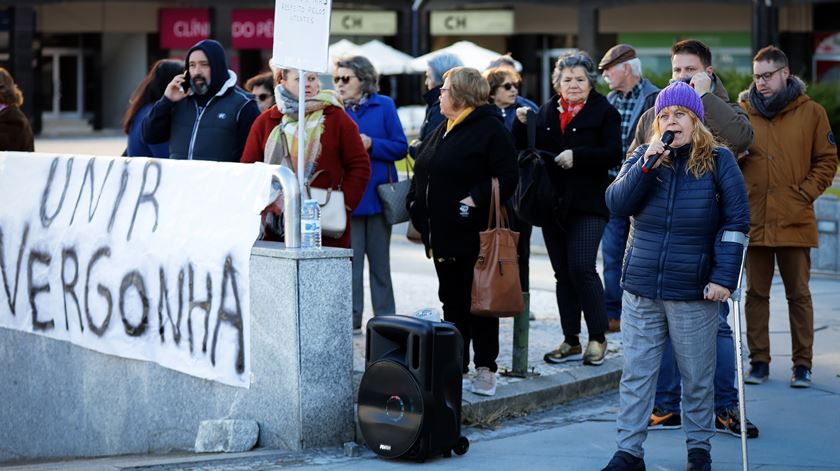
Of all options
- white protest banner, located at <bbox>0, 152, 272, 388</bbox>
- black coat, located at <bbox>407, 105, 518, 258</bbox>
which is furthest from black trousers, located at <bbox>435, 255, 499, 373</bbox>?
white protest banner, located at <bbox>0, 152, 272, 388</bbox>

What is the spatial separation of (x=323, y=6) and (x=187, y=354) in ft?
6.66

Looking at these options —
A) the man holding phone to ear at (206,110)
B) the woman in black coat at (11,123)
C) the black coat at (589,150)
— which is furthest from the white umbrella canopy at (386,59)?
the black coat at (589,150)

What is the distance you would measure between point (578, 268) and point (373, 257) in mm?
1672

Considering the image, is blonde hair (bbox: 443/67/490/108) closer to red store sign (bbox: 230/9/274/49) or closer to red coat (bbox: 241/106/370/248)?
red coat (bbox: 241/106/370/248)

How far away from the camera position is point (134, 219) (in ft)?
25.2

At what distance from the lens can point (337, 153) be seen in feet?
25.8

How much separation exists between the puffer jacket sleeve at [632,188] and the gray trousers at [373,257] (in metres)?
3.35

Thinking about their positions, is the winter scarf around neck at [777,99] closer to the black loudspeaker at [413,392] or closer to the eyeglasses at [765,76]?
the eyeglasses at [765,76]

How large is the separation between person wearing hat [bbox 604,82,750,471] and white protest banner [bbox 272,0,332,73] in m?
1.78

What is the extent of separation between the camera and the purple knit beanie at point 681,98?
5875 millimetres

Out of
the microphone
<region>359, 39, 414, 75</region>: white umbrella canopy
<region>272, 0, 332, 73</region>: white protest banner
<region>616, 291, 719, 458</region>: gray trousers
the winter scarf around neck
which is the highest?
<region>359, 39, 414, 75</region>: white umbrella canopy

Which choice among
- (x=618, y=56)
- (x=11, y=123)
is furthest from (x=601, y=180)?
(x=11, y=123)

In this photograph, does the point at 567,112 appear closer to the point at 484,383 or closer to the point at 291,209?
the point at 484,383

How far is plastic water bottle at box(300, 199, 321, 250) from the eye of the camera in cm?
653
